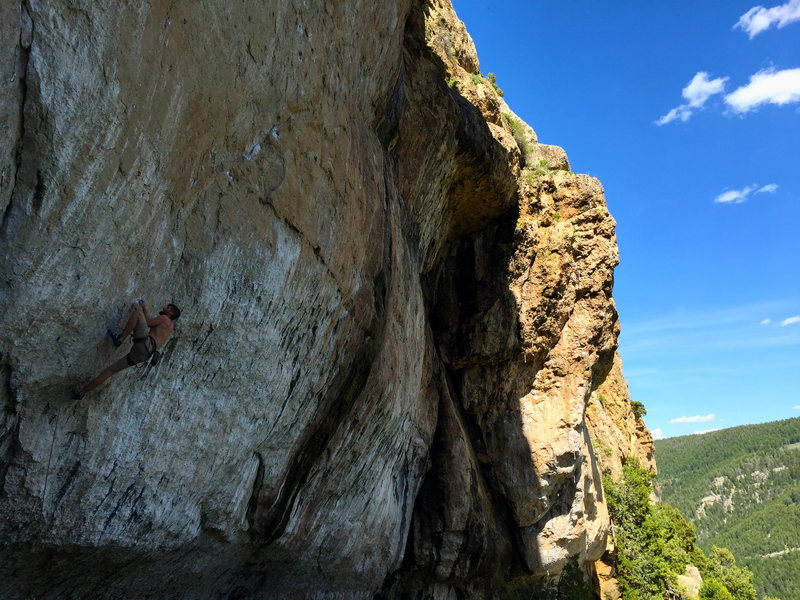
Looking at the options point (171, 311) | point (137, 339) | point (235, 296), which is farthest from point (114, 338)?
point (235, 296)

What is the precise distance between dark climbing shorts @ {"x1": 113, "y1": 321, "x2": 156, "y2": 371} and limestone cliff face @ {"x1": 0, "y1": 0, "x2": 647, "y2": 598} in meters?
0.32

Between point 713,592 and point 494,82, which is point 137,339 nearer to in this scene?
point 494,82

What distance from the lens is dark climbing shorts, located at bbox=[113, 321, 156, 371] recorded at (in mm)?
5965

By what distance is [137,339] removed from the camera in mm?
5965

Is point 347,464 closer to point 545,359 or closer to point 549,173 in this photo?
point 545,359

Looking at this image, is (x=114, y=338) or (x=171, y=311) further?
(x=171, y=311)

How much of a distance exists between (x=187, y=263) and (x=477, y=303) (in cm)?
1324

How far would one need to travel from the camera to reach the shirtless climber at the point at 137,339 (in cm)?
586

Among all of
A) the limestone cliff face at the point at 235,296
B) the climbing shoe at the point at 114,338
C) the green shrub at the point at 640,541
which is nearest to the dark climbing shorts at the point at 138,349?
the climbing shoe at the point at 114,338

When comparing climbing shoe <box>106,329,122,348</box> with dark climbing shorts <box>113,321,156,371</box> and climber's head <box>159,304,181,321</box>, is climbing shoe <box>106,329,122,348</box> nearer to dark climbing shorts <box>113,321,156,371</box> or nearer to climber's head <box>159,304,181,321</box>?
dark climbing shorts <box>113,321,156,371</box>

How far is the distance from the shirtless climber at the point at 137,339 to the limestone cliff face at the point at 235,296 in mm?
183

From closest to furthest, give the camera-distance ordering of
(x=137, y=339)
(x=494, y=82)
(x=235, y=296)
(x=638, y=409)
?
(x=137, y=339) → (x=235, y=296) → (x=494, y=82) → (x=638, y=409)

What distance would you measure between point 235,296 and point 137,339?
174 centimetres

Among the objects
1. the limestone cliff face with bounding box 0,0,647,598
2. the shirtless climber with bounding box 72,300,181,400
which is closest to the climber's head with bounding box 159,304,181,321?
the shirtless climber with bounding box 72,300,181,400
